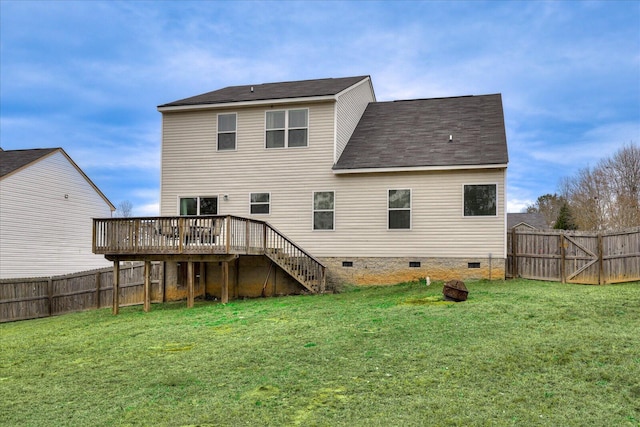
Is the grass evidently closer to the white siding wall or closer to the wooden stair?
the wooden stair

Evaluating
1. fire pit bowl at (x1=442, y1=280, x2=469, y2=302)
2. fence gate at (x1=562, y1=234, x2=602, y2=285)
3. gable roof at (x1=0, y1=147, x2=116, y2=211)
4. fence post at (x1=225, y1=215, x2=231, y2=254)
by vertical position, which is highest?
gable roof at (x1=0, y1=147, x2=116, y2=211)

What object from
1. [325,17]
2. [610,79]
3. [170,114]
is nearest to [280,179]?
[170,114]

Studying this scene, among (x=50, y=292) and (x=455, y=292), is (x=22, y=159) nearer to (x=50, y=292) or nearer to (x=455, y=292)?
(x=50, y=292)

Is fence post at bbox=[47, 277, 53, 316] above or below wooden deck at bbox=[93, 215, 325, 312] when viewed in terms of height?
below

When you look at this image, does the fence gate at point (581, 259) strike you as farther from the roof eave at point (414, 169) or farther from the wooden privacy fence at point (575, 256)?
→ the roof eave at point (414, 169)

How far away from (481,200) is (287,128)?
6.85 metres

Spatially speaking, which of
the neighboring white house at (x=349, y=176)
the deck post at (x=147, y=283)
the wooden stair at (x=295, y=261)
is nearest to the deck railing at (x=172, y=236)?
the deck post at (x=147, y=283)

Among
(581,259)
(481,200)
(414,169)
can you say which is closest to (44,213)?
(414,169)

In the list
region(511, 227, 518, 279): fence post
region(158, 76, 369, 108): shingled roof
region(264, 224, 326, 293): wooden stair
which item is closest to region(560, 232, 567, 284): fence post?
region(511, 227, 518, 279): fence post

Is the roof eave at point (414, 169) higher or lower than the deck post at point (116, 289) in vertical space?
higher

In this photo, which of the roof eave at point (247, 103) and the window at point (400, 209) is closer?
the window at point (400, 209)

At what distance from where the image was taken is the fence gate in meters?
15.7

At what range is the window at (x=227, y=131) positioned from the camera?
1838cm

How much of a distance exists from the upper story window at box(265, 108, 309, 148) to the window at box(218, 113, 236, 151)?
1.26m
